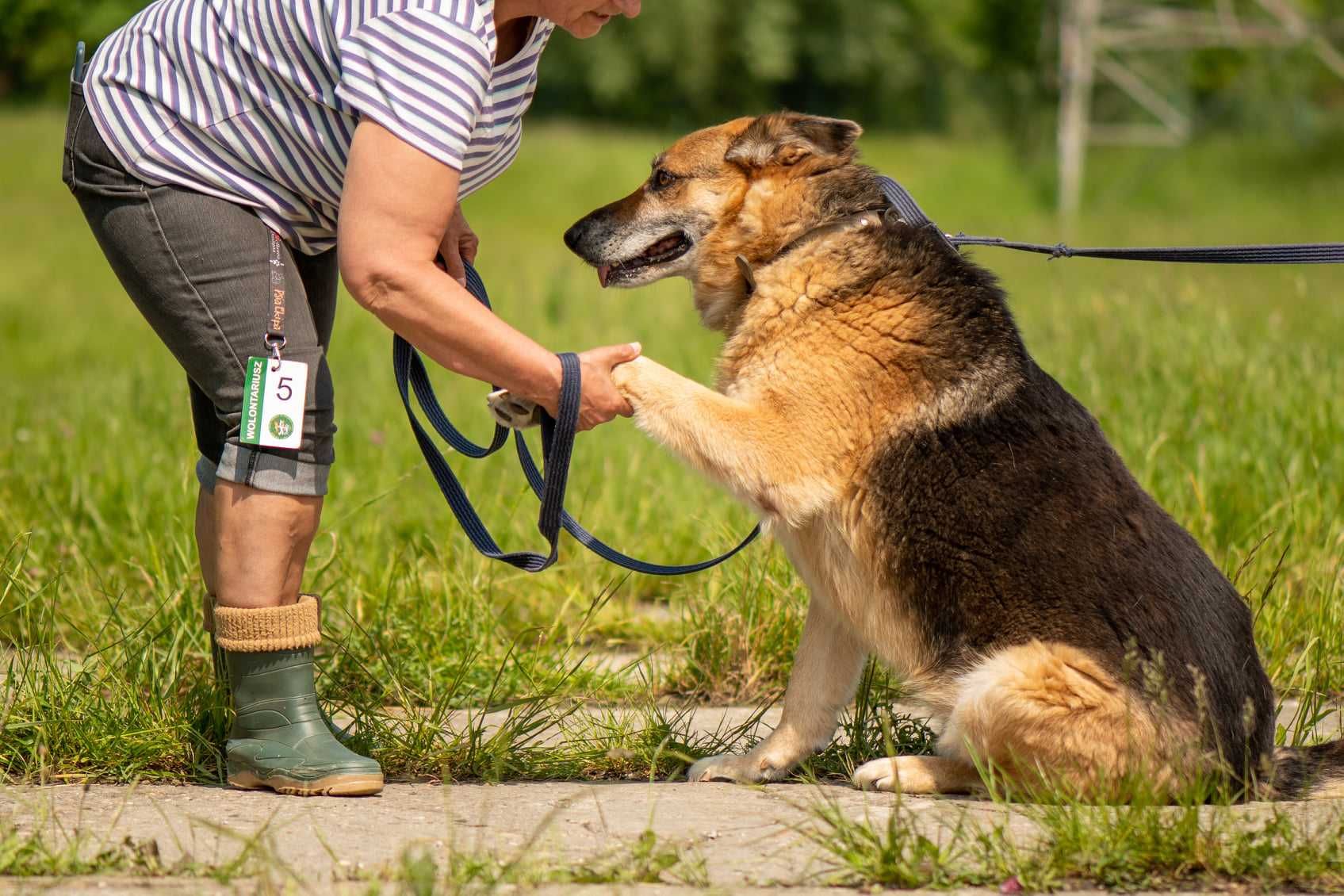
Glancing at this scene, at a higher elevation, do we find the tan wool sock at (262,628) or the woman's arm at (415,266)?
the woman's arm at (415,266)

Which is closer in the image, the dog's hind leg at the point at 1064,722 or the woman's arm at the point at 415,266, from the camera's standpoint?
the woman's arm at the point at 415,266

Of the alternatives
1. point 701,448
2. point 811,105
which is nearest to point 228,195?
point 701,448

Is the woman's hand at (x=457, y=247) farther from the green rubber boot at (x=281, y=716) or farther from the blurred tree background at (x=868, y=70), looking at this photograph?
the blurred tree background at (x=868, y=70)

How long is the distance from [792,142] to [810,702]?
1557mm

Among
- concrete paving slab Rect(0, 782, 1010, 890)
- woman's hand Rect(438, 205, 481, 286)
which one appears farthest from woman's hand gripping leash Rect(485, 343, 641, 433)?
concrete paving slab Rect(0, 782, 1010, 890)

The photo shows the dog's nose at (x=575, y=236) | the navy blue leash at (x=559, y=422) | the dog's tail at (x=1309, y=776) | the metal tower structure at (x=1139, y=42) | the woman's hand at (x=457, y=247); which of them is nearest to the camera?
the dog's tail at (x=1309, y=776)

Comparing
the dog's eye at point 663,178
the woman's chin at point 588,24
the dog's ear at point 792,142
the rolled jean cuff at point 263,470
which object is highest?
the woman's chin at point 588,24

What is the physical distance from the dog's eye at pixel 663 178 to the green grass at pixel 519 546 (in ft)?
3.96

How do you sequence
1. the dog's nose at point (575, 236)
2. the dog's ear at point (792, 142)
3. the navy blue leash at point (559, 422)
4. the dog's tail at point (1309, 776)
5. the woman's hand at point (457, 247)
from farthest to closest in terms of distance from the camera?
the dog's nose at point (575, 236) < the dog's ear at point (792, 142) < the woman's hand at point (457, 247) < the navy blue leash at point (559, 422) < the dog's tail at point (1309, 776)

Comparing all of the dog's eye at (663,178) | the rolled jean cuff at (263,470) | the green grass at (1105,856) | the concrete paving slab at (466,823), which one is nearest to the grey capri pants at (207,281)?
the rolled jean cuff at (263,470)

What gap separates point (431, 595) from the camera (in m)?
Answer: 4.29

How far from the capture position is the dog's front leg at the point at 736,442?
3150 millimetres

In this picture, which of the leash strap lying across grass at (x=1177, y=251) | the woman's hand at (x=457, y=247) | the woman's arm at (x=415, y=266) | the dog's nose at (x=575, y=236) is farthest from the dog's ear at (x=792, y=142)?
the woman's arm at (x=415, y=266)

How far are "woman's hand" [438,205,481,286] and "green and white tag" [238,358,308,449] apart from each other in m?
0.64
